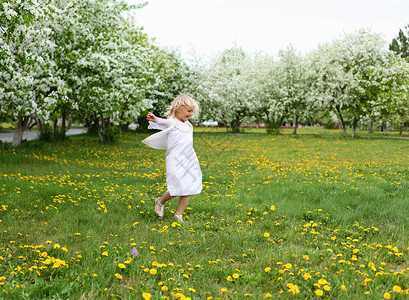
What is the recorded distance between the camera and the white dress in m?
5.79

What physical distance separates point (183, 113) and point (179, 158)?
2.45ft

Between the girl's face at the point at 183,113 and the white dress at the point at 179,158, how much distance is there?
72mm

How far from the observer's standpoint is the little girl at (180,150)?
5.79m

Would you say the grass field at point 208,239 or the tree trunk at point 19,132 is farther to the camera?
the tree trunk at point 19,132

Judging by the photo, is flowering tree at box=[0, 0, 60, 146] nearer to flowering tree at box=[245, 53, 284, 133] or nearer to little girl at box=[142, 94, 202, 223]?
little girl at box=[142, 94, 202, 223]

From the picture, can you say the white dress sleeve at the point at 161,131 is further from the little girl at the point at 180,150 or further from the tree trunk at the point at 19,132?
the tree trunk at the point at 19,132

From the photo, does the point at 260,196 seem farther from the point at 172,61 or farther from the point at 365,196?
the point at 172,61

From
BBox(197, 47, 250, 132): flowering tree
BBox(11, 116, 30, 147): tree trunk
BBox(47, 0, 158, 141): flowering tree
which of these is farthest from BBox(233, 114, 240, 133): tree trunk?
BBox(11, 116, 30, 147): tree trunk

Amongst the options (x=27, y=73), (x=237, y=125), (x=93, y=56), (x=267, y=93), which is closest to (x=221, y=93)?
(x=237, y=125)

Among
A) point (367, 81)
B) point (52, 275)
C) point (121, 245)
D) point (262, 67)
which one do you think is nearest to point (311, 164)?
point (121, 245)

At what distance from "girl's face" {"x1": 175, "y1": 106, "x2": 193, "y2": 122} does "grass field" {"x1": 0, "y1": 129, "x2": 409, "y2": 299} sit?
5.67 feet

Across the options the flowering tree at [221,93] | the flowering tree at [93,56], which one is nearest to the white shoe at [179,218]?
the flowering tree at [93,56]

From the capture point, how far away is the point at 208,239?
5008 millimetres

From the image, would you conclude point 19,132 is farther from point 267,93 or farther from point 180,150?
point 267,93
